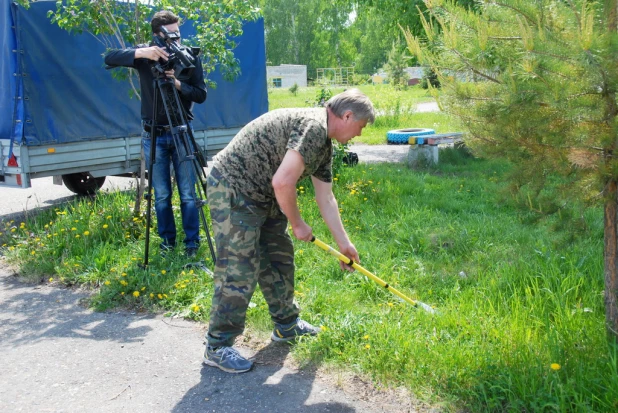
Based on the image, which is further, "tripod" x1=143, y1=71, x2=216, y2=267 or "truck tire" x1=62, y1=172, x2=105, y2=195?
"truck tire" x1=62, y1=172, x2=105, y2=195

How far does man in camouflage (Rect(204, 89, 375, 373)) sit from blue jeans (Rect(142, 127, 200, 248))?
183 cm

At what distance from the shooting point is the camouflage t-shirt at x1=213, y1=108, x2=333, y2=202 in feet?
11.4

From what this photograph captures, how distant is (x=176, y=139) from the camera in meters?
5.28

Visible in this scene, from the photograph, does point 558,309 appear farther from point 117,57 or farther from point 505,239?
point 117,57

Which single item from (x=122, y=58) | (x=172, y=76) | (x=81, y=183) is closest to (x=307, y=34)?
(x=81, y=183)

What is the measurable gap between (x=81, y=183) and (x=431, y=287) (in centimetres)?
611

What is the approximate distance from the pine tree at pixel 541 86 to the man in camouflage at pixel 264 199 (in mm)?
559

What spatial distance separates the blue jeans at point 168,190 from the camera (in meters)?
5.62

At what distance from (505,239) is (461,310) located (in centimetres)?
188

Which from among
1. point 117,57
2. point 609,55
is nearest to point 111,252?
point 117,57

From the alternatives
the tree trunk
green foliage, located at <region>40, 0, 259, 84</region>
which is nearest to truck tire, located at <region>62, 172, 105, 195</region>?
green foliage, located at <region>40, 0, 259, 84</region>

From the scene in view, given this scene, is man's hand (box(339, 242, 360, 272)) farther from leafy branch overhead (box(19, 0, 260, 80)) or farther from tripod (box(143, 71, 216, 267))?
leafy branch overhead (box(19, 0, 260, 80))

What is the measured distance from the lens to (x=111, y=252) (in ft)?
19.1

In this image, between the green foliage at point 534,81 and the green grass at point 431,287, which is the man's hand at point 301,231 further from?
the green foliage at point 534,81
